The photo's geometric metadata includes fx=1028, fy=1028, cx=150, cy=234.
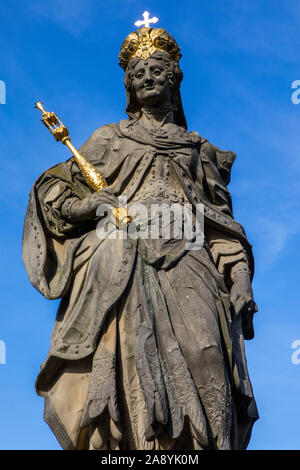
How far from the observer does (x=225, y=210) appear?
1237cm

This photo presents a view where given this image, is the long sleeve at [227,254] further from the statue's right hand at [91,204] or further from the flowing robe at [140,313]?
the statue's right hand at [91,204]

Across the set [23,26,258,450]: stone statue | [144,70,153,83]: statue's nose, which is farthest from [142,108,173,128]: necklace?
[144,70,153,83]: statue's nose

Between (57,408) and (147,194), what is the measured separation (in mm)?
2644

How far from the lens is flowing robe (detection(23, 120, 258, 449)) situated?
33.5 feet

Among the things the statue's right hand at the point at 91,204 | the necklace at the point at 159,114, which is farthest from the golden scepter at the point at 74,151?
the necklace at the point at 159,114

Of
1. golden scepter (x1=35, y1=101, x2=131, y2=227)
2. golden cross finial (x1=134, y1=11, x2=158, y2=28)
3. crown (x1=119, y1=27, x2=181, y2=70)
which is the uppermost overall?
golden cross finial (x1=134, y1=11, x2=158, y2=28)

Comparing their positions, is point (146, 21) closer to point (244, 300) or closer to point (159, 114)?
point (159, 114)

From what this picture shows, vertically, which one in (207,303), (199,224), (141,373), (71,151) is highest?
(71,151)

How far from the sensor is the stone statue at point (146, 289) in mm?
10227

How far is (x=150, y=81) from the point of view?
12.2 metres

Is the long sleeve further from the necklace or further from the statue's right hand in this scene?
the necklace
